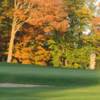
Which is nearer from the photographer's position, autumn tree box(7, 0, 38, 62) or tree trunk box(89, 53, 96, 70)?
autumn tree box(7, 0, 38, 62)

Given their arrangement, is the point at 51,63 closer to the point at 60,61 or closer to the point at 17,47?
the point at 60,61

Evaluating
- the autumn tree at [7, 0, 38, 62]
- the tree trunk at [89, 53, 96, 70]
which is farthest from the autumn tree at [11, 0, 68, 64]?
the tree trunk at [89, 53, 96, 70]

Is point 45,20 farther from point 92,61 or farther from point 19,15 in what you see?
point 92,61

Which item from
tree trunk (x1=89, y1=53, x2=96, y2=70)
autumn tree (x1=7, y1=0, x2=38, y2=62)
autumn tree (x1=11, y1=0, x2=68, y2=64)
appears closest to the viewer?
autumn tree (x1=11, y1=0, x2=68, y2=64)

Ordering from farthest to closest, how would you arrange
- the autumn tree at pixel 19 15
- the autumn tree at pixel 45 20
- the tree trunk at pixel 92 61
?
the tree trunk at pixel 92 61, the autumn tree at pixel 19 15, the autumn tree at pixel 45 20

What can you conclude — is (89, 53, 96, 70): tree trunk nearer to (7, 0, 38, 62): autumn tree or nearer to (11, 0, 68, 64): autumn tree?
(11, 0, 68, 64): autumn tree

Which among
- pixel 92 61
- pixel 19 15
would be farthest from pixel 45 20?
pixel 92 61

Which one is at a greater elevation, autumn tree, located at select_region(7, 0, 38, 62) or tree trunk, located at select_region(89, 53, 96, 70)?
autumn tree, located at select_region(7, 0, 38, 62)

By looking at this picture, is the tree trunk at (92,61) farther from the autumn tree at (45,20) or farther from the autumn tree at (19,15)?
the autumn tree at (19,15)

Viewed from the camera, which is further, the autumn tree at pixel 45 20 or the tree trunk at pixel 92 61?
the tree trunk at pixel 92 61

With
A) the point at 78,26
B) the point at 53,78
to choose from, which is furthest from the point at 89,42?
the point at 53,78

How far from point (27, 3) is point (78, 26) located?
7.47 metres

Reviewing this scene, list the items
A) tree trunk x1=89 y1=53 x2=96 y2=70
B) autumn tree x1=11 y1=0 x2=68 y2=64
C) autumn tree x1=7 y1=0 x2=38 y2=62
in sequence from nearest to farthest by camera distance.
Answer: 1. autumn tree x1=11 y1=0 x2=68 y2=64
2. autumn tree x1=7 y1=0 x2=38 y2=62
3. tree trunk x1=89 y1=53 x2=96 y2=70

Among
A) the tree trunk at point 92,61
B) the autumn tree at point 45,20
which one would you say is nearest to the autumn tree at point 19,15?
the autumn tree at point 45,20
